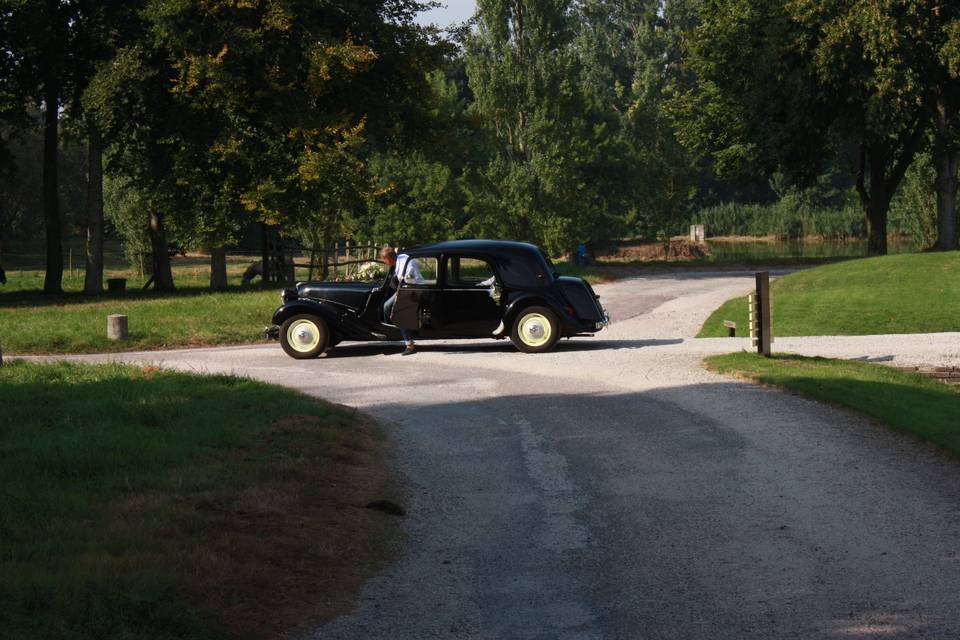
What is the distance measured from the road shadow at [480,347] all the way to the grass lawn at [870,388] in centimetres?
288

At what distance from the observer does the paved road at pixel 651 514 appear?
6.38m

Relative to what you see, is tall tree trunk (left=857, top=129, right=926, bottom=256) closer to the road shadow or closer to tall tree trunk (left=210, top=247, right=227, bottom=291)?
tall tree trunk (left=210, top=247, right=227, bottom=291)

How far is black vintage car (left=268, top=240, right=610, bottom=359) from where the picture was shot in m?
19.6

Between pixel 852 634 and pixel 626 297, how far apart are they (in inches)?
1078

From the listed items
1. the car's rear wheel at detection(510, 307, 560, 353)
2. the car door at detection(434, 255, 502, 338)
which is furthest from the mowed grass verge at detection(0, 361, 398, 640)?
the car's rear wheel at detection(510, 307, 560, 353)

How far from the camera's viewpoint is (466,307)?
19656 mm

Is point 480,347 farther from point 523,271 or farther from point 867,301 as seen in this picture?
point 867,301

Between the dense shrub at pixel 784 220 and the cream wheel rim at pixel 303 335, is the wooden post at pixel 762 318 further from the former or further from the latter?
the dense shrub at pixel 784 220

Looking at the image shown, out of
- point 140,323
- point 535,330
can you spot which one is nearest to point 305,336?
point 535,330

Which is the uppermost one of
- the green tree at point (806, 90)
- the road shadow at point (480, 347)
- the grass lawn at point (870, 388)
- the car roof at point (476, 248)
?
the green tree at point (806, 90)

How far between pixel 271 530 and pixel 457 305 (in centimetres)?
1202

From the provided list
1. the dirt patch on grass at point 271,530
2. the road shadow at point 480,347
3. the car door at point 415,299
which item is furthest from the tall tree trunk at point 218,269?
the dirt patch on grass at point 271,530

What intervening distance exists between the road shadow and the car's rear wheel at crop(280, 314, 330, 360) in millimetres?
477

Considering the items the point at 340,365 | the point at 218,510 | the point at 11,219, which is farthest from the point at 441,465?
the point at 11,219
